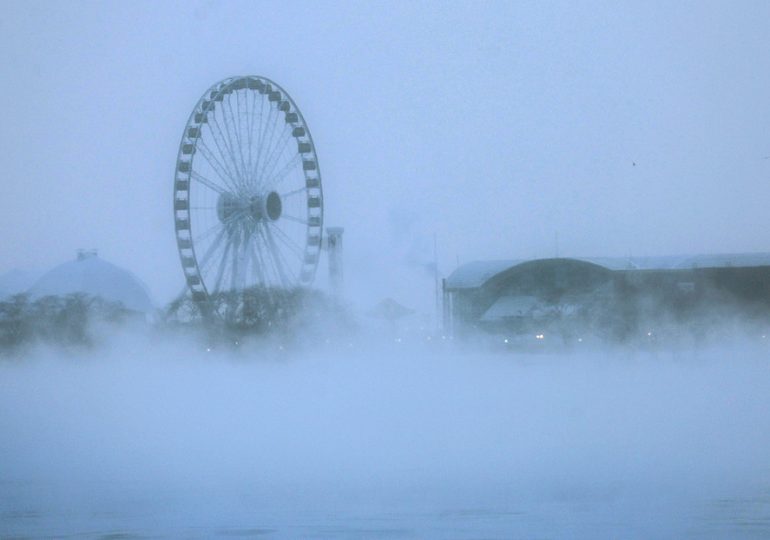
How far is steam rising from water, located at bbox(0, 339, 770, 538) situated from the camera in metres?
9.08

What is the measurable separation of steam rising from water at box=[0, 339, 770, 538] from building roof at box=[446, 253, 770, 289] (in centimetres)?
2227

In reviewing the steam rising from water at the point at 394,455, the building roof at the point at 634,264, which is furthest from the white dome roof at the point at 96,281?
the steam rising from water at the point at 394,455

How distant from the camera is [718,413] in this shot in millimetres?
16281

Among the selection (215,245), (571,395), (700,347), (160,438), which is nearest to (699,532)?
(160,438)

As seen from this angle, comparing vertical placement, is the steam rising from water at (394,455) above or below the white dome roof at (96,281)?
below

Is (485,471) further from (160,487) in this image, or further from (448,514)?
(160,487)

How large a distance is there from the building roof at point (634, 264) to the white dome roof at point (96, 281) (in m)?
14.0

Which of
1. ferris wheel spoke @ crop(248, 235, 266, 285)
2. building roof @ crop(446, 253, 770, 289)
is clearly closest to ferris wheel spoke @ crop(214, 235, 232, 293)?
ferris wheel spoke @ crop(248, 235, 266, 285)

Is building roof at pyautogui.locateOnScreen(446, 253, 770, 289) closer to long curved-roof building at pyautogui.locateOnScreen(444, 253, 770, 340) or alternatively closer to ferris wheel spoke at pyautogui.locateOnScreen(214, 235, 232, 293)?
long curved-roof building at pyautogui.locateOnScreen(444, 253, 770, 340)

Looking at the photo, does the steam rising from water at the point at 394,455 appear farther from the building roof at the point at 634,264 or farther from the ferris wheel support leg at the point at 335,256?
the building roof at the point at 634,264

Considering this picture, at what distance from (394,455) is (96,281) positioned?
46215 mm

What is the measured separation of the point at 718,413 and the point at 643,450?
3956 millimetres

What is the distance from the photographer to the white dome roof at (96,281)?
53.0 metres

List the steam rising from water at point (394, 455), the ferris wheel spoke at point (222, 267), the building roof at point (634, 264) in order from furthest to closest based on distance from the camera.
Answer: the building roof at point (634, 264) < the ferris wheel spoke at point (222, 267) < the steam rising from water at point (394, 455)
